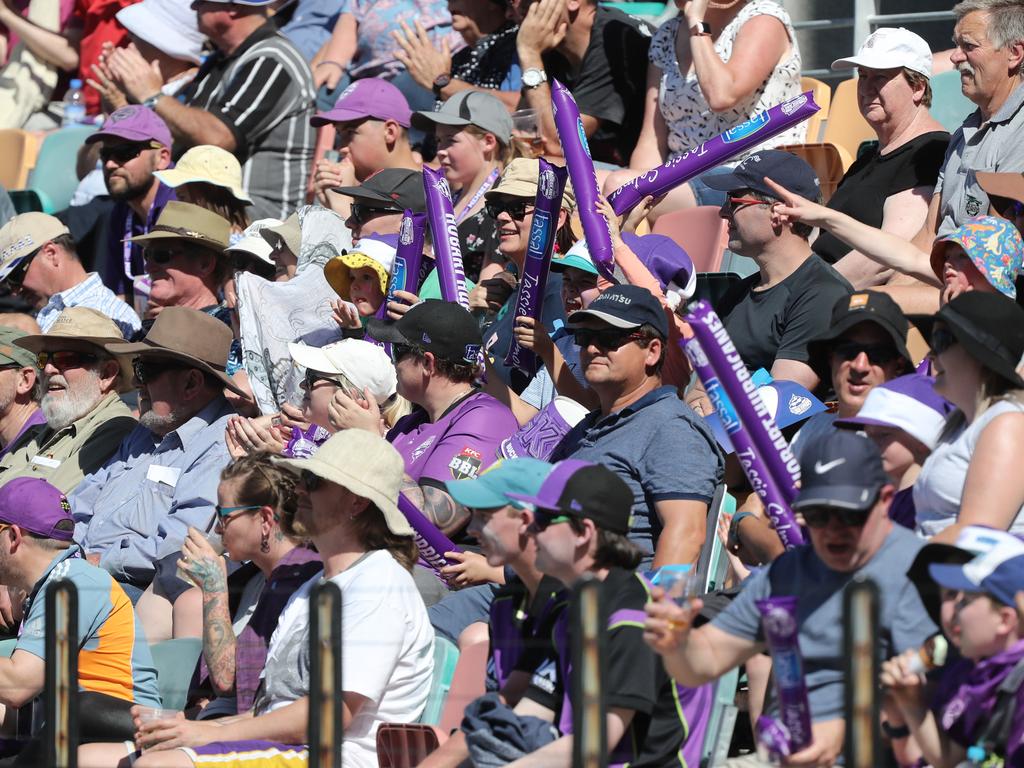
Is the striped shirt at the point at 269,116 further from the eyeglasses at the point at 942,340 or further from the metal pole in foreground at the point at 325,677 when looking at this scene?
the metal pole in foreground at the point at 325,677

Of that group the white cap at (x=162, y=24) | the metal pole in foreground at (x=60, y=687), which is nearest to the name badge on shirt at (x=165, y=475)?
the metal pole in foreground at (x=60, y=687)

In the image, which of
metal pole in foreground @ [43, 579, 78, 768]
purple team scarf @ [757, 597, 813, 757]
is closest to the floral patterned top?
purple team scarf @ [757, 597, 813, 757]

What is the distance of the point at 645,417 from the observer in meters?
5.45

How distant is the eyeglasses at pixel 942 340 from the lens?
4430 millimetres

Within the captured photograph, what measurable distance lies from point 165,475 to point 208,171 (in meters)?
2.26

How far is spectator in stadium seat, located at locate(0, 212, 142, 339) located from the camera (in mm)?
8484

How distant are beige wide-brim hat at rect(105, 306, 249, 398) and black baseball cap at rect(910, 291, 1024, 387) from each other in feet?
11.2

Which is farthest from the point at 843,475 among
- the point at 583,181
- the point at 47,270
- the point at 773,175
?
the point at 47,270

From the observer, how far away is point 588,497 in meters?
4.30

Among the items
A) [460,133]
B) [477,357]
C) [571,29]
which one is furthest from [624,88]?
[477,357]

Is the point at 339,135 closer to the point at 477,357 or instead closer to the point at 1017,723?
the point at 477,357

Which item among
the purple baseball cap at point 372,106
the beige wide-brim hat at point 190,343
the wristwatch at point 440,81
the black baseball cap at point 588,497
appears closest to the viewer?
the black baseball cap at point 588,497

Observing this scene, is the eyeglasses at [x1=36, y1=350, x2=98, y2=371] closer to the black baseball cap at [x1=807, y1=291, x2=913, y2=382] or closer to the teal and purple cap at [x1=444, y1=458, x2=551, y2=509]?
the teal and purple cap at [x1=444, y1=458, x2=551, y2=509]

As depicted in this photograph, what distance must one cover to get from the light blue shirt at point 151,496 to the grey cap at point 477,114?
155 centimetres
